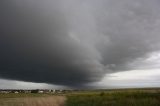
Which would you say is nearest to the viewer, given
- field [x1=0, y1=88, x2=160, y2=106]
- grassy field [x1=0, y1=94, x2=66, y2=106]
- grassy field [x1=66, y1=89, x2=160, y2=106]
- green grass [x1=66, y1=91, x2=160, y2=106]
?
green grass [x1=66, y1=91, x2=160, y2=106]

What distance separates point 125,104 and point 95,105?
4577mm

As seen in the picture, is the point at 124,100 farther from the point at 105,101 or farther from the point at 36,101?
the point at 36,101

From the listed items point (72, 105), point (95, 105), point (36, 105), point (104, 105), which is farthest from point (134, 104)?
point (36, 105)

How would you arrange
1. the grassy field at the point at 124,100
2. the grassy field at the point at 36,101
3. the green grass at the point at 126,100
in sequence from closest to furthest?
the green grass at the point at 126,100 < the grassy field at the point at 124,100 < the grassy field at the point at 36,101

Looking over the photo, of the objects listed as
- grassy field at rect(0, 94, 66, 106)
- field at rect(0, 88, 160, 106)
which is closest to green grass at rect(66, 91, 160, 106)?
field at rect(0, 88, 160, 106)

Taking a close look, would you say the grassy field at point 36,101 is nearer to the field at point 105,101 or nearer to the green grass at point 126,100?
the field at point 105,101

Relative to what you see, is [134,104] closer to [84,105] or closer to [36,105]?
[84,105]

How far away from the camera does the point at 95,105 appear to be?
33469 millimetres

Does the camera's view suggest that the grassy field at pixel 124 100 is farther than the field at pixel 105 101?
No

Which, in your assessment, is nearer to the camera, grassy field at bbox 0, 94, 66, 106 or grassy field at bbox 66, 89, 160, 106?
grassy field at bbox 66, 89, 160, 106

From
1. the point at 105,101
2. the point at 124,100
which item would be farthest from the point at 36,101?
the point at 124,100

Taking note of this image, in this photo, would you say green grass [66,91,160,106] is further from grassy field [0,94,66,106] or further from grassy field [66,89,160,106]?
grassy field [0,94,66,106]

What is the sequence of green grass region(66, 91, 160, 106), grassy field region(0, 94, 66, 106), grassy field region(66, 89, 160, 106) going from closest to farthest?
green grass region(66, 91, 160, 106), grassy field region(66, 89, 160, 106), grassy field region(0, 94, 66, 106)

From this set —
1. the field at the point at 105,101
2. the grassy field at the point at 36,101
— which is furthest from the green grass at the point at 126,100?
the grassy field at the point at 36,101
